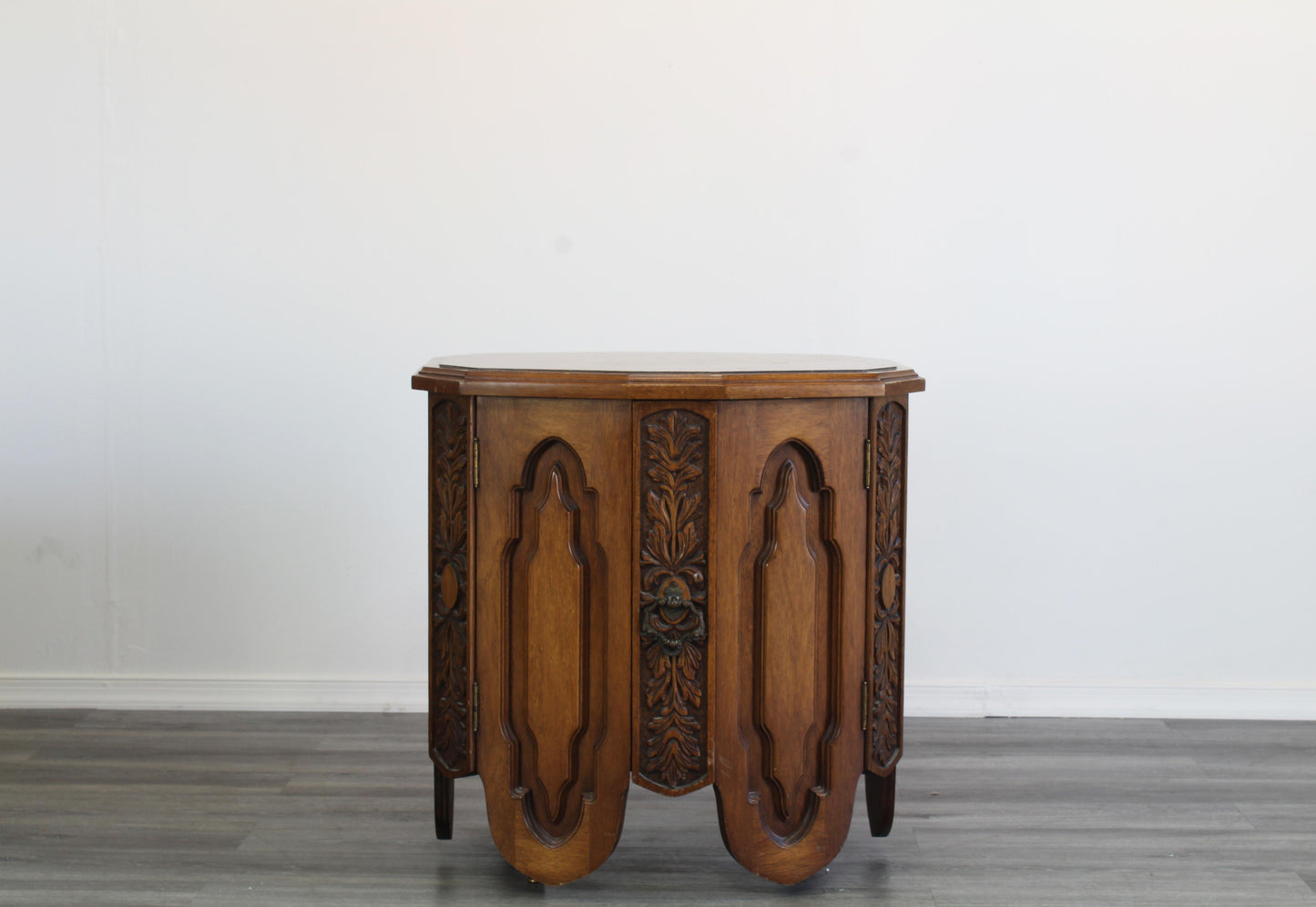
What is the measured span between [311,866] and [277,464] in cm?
121

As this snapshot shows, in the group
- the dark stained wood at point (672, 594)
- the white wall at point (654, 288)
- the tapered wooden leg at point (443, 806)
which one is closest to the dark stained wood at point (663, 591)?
the dark stained wood at point (672, 594)

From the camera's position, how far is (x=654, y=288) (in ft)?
9.26

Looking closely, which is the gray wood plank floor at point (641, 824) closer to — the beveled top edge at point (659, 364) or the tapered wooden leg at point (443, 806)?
the tapered wooden leg at point (443, 806)

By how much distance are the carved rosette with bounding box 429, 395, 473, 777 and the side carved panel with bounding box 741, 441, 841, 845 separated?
46 centimetres

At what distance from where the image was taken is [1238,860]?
6.45 feet

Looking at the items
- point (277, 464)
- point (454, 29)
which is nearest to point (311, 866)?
point (277, 464)

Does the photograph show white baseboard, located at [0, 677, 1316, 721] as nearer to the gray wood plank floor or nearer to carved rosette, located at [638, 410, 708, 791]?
the gray wood plank floor

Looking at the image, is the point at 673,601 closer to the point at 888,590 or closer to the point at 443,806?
the point at 888,590

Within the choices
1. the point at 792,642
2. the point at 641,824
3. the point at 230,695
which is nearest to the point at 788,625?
the point at 792,642

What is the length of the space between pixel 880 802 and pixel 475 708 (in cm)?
75

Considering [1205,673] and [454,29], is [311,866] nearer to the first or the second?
[454,29]

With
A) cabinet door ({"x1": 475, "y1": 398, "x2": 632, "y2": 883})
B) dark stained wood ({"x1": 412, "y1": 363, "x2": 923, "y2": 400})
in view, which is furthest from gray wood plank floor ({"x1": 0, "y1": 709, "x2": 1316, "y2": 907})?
dark stained wood ({"x1": 412, "y1": 363, "x2": 923, "y2": 400})

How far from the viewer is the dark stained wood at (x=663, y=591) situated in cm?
168

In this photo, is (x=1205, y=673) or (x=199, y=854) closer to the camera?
(x=199, y=854)
